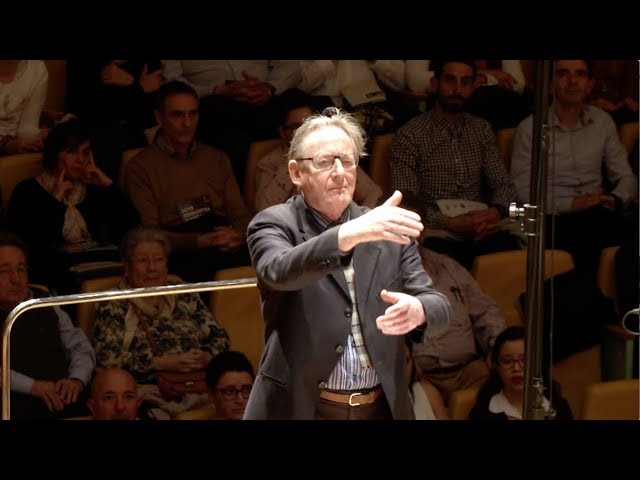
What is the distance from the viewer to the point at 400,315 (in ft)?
7.67

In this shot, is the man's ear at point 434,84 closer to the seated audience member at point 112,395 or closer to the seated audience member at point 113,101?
the seated audience member at point 113,101

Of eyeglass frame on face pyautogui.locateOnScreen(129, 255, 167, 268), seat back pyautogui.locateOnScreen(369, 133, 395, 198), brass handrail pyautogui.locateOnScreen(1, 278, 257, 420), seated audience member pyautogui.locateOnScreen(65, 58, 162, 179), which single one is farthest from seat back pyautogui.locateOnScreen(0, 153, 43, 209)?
brass handrail pyautogui.locateOnScreen(1, 278, 257, 420)

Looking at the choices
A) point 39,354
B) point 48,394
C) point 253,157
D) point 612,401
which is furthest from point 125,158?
point 612,401

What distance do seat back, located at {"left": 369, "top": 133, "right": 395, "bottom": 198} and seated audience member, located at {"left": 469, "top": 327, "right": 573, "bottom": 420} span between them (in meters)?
0.81

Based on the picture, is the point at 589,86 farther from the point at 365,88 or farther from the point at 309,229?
the point at 309,229

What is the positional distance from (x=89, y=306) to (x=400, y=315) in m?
1.73

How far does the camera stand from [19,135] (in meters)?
4.14

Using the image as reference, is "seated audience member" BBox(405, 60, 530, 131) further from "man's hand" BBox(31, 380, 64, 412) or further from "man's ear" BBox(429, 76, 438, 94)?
"man's hand" BBox(31, 380, 64, 412)

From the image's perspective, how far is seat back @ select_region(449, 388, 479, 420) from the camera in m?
3.82

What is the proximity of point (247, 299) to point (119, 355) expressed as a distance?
1.55 feet

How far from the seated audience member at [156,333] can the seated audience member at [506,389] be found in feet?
2.59

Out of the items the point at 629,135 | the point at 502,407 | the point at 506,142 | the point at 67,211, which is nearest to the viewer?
the point at 502,407
